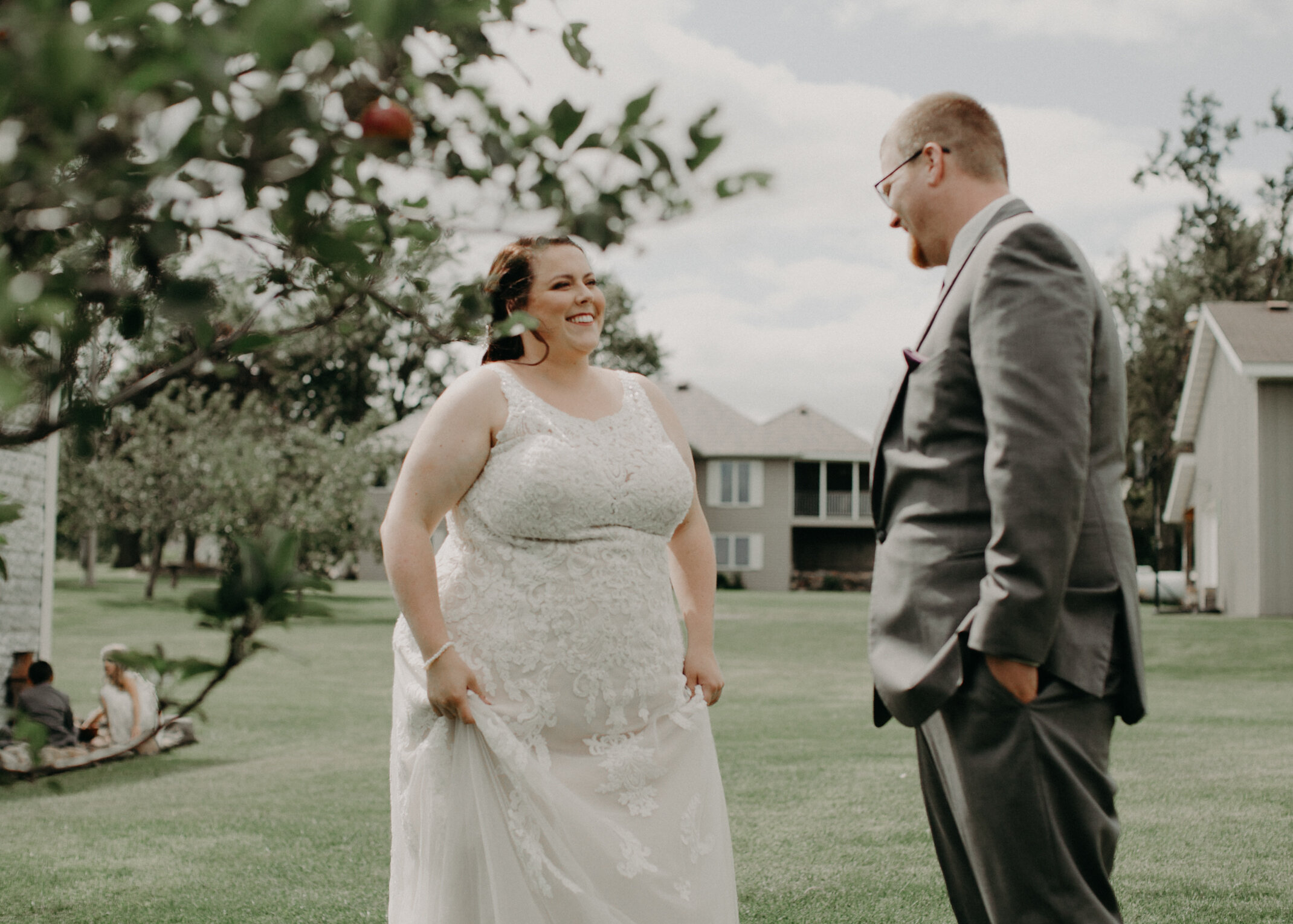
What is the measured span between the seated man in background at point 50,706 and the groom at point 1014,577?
8494 millimetres

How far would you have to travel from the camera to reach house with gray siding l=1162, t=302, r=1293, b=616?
2477 cm

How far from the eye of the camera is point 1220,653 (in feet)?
62.1

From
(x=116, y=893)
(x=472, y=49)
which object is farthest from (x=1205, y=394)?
(x=472, y=49)

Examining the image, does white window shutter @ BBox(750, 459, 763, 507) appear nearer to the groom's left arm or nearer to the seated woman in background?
the seated woman in background

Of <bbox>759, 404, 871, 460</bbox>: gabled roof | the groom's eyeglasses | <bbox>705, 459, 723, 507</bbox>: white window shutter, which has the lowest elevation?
the groom's eyeglasses

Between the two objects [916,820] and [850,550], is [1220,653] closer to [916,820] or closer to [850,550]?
[916,820]

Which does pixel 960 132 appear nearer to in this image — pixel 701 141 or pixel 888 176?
pixel 888 176

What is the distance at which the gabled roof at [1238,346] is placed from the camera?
2452cm

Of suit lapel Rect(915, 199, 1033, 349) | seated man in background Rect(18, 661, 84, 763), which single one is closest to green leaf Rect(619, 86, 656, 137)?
suit lapel Rect(915, 199, 1033, 349)

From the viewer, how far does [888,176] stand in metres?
2.99

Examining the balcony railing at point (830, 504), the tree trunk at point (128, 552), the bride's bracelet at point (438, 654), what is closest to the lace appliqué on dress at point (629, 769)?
the bride's bracelet at point (438, 654)

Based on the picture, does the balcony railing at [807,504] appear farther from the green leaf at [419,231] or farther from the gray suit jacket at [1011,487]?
the green leaf at [419,231]

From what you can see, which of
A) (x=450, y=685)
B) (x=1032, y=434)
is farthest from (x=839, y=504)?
(x=1032, y=434)

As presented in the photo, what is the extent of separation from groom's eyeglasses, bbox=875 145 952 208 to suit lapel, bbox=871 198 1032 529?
22cm
